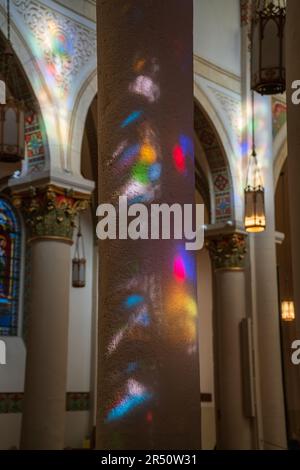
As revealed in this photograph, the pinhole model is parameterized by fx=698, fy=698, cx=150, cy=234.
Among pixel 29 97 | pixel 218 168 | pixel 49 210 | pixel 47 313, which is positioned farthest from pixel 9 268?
pixel 29 97

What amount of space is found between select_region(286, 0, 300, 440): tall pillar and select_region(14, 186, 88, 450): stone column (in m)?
6.30

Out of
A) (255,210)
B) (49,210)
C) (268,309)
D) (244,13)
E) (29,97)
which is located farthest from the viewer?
(244,13)

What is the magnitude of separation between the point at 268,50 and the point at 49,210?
11.8 ft

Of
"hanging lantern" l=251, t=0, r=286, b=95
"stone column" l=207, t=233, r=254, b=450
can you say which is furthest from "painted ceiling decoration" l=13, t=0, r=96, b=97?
"stone column" l=207, t=233, r=254, b=450

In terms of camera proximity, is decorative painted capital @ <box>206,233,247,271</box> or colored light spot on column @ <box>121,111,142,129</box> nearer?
colored light spot on column @ <box>121,111,142,129</box>

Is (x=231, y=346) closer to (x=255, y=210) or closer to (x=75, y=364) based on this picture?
(x=255, y=210)

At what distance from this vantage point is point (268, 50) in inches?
313

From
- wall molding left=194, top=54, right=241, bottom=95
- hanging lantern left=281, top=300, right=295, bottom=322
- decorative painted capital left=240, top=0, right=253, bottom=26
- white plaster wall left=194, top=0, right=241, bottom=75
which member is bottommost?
hanging lantern left=281, top=300, right=295, bottom=322

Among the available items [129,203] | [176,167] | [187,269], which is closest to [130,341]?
[187,269]

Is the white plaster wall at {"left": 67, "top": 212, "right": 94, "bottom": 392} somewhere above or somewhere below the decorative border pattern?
below

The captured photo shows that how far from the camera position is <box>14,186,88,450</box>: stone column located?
29.2ft

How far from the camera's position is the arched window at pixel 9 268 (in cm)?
1427

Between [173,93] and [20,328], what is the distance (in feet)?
40.5

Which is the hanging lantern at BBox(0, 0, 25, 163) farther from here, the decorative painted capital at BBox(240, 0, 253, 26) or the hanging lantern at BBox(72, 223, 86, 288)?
the hanging lantern at BBox(72, 223, 86, 288)
